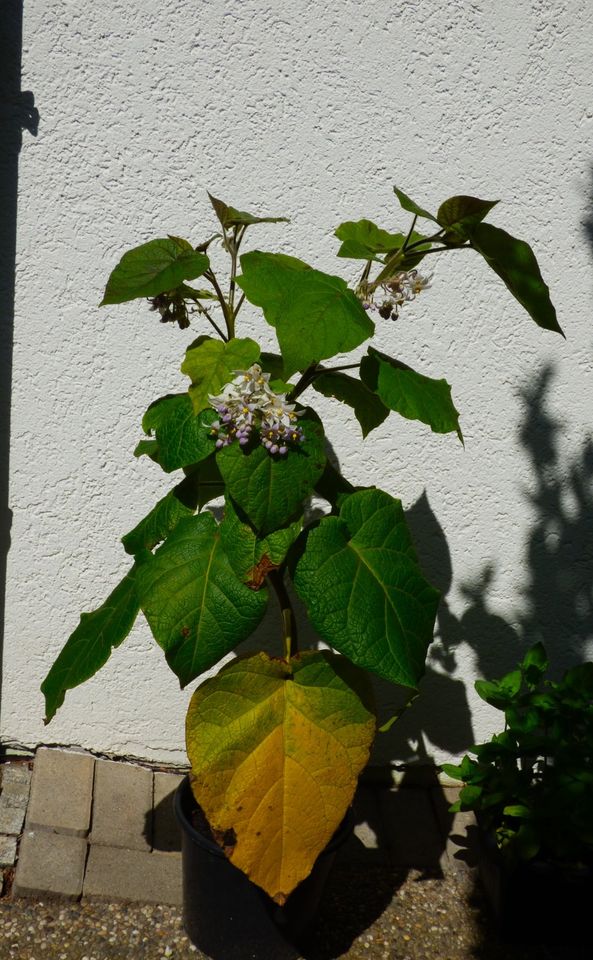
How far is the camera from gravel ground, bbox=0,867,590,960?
2.40 metres

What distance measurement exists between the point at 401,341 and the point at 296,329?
1.07 metres

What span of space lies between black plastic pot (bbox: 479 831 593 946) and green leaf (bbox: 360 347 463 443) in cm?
125

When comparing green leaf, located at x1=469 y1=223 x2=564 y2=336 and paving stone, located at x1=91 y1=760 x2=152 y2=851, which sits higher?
green leaf, located at x1=469 y1=223 x2=564 y2=336

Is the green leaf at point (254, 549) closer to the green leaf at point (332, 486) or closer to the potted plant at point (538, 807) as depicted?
the green leaf at point (332, 486)

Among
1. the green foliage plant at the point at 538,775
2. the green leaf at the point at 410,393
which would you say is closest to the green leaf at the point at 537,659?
the green foliage plant at the point at 538,775

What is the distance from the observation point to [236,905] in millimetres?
2283

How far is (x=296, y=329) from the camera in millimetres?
1640

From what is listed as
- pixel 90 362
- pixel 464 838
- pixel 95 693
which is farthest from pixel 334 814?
pixel 90 362

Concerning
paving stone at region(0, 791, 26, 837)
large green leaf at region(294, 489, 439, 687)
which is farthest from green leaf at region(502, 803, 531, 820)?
paving stone at region(0, 791, 26, 837)

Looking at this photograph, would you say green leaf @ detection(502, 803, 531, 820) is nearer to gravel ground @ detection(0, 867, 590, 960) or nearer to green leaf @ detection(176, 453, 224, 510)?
gravel ground @ detection(0, 867, 590, 960)

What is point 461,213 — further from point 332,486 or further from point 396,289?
point 332,486

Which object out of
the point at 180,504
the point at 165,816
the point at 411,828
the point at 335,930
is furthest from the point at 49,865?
the point at 180,504

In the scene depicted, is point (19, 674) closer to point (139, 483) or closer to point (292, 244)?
point (139, 483)

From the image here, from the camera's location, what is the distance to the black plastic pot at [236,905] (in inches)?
88.1
